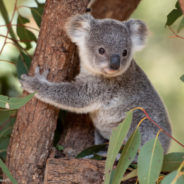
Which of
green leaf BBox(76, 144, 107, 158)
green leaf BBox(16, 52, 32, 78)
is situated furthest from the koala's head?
green leaf BBox(76, 144, 107, 158)

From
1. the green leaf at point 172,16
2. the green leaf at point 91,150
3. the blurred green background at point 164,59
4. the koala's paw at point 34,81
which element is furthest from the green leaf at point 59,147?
the blurred green background at point 164,59

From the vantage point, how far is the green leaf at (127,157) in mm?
1843

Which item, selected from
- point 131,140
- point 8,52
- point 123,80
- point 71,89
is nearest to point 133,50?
point 123,80

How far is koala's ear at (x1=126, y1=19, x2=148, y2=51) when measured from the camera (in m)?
2.92

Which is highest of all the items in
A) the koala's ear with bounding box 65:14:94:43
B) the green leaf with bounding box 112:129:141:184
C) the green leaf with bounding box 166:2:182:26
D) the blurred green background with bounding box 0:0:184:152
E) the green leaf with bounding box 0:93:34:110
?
the green leaf with bounding box 166:2:182:26

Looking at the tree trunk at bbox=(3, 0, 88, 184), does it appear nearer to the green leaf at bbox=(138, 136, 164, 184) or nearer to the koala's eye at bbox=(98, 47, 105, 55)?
the koala's eye at bbox=(98, 47, 105, 55)

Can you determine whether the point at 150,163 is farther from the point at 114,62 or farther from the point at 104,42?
the point at 104,42

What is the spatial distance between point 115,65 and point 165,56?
3550 millimetres

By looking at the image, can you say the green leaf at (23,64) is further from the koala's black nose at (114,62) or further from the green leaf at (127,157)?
the green leaf at (127,157)

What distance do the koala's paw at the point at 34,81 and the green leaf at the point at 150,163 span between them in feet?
3.54

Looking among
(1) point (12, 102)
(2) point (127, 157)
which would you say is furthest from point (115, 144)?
(1) point (12, 102)

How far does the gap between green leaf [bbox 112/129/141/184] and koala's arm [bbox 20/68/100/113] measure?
88cm

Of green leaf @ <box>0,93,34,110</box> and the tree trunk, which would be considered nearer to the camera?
green leaf @ <box>0,93,34,110</box>

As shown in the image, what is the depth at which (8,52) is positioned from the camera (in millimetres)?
4301
